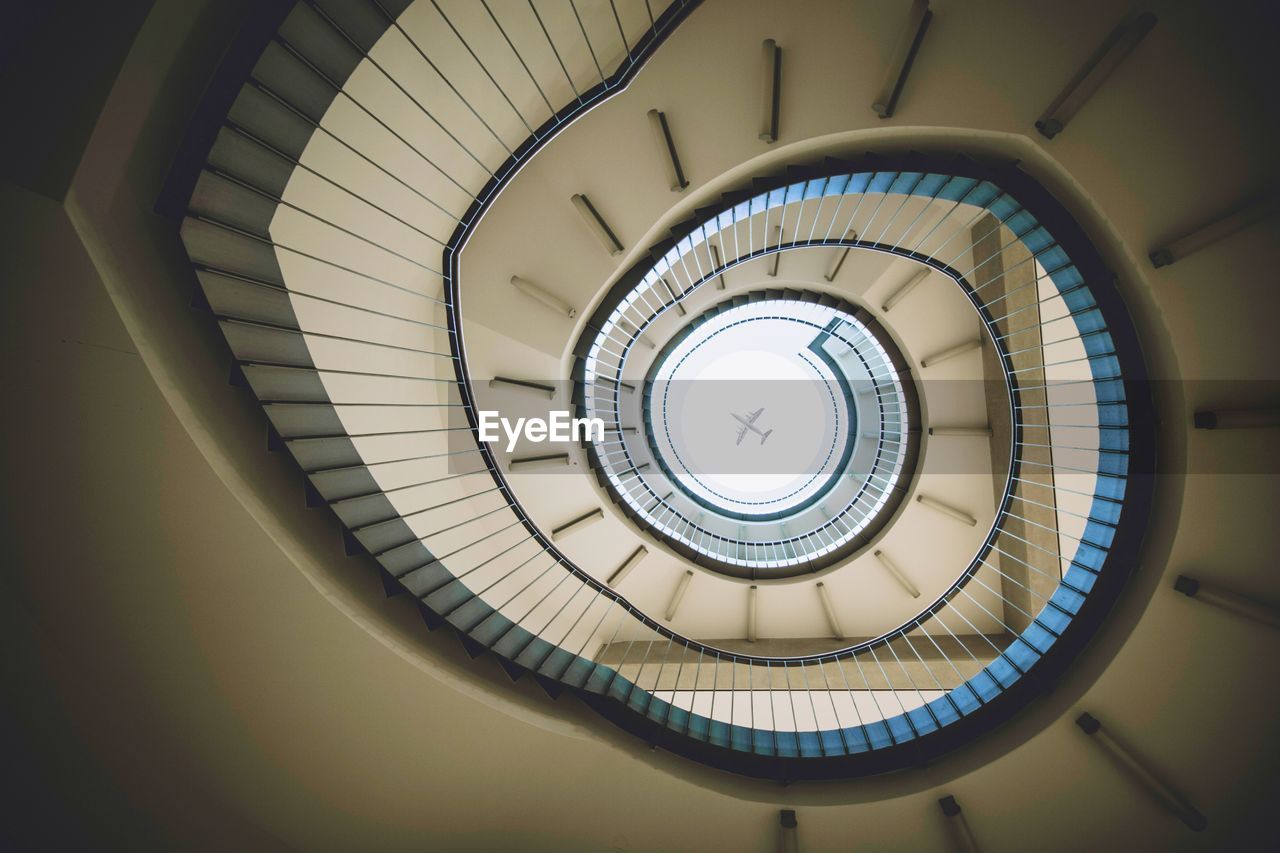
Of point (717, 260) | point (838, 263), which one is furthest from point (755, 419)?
point (717, 260)

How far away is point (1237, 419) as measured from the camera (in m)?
2.55

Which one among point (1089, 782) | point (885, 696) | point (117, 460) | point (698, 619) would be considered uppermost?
point (117, 460)

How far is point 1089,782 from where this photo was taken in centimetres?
328

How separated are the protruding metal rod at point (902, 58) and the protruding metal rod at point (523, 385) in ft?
13.3

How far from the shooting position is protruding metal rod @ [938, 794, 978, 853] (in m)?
3.41

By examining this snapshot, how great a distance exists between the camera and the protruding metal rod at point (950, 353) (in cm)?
639

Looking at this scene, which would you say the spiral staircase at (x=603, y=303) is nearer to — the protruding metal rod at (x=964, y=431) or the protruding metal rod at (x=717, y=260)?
A: the protruding metal rod at (x=964, y=431)

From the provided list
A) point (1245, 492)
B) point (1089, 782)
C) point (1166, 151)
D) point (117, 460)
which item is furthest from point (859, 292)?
point (117, 460)

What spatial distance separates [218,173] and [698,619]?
764 cm

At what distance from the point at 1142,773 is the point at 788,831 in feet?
8.01

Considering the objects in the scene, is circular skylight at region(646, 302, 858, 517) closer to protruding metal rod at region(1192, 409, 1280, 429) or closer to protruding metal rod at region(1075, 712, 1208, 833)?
protruding metal rod at region(1075, 712, 1208, 833)

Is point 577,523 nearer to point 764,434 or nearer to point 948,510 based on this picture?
point 948,510

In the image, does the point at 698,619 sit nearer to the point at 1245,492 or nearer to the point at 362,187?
the point at 1245,492

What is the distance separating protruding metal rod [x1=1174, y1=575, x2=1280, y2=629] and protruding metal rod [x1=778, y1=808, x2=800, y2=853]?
10.1 ft
